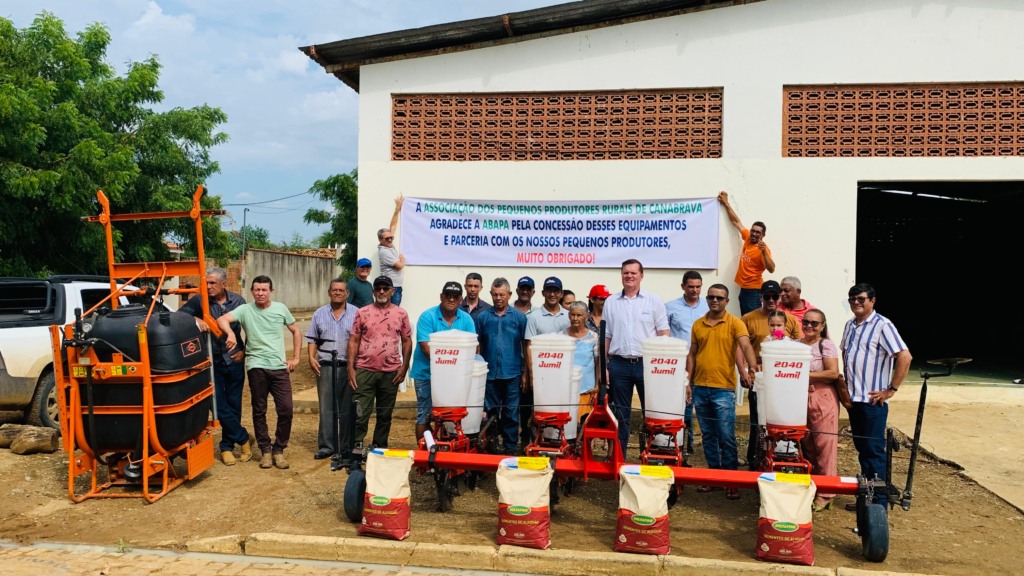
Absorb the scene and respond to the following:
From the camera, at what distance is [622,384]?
254 inches

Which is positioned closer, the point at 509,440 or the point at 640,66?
the point at 509,440

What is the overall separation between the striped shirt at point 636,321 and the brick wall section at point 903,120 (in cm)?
385

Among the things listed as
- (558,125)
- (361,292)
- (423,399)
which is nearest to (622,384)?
(423,399)

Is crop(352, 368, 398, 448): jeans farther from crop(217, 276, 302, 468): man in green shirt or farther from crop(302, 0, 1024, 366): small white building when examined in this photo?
crop(302, 0, 1024, 366): small white building

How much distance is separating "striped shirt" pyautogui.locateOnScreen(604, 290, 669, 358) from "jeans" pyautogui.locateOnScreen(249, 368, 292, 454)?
9.81ft

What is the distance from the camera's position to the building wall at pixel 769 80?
8.80 meters

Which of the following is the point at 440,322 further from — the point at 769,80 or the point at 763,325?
the point at 769,80

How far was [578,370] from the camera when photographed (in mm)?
5754

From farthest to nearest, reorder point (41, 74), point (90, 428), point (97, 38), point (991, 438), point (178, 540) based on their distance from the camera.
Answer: point (97, 38) < point (41, 74) < point (991, 438) < point (90, 428) < point (178, 540)

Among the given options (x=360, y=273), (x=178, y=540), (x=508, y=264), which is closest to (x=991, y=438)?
(x=508, y=264)

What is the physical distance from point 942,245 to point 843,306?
1220 centimetres

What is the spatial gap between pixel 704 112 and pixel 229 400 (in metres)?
6.25

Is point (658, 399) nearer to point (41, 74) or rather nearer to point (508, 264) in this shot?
point (508, 264)

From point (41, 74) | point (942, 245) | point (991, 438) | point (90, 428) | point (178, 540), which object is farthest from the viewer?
point (942, 245)
